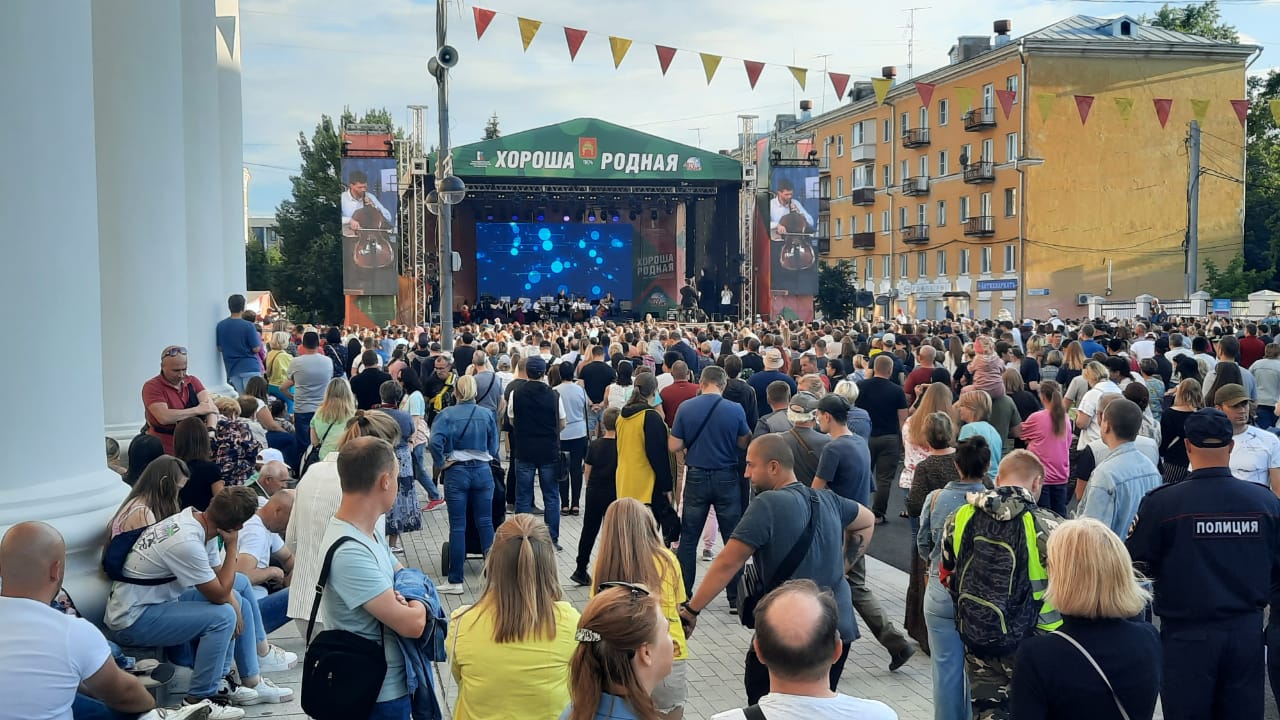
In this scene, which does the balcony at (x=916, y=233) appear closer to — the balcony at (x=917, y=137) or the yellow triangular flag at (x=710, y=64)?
the balcony at (x=917, y=137)

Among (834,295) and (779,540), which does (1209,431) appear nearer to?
(779,540)

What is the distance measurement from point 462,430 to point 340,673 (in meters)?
4.83

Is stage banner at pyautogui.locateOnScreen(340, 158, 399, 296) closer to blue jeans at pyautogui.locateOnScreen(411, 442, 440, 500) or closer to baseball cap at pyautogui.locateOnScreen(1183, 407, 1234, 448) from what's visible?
blue jeans at pyautogui.locateOnScreen(411, 442, 440, 500)

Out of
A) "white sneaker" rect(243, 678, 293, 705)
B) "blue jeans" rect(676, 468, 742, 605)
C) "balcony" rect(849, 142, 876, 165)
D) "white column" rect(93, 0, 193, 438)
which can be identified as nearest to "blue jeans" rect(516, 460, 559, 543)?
"blue jeans" rect(676, 468, 742, 605)

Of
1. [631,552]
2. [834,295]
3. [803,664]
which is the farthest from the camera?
[834,295]

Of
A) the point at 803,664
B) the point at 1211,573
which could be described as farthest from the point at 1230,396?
the point at 803,664

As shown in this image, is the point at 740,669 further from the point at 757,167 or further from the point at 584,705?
the point at 757,167

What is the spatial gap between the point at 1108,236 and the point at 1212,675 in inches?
1756

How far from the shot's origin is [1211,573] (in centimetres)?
448

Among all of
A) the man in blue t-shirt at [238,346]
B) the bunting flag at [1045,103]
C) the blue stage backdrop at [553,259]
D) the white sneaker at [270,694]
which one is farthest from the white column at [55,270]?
the blue stage backdrop at [553,259]

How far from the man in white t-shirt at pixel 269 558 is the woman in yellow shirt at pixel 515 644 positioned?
3316 millimetres

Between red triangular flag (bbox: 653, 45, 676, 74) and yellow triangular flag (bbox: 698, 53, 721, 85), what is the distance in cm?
52

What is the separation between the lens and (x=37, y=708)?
12.2 ft

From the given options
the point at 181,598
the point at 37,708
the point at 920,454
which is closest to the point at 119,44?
the point at 181,598
